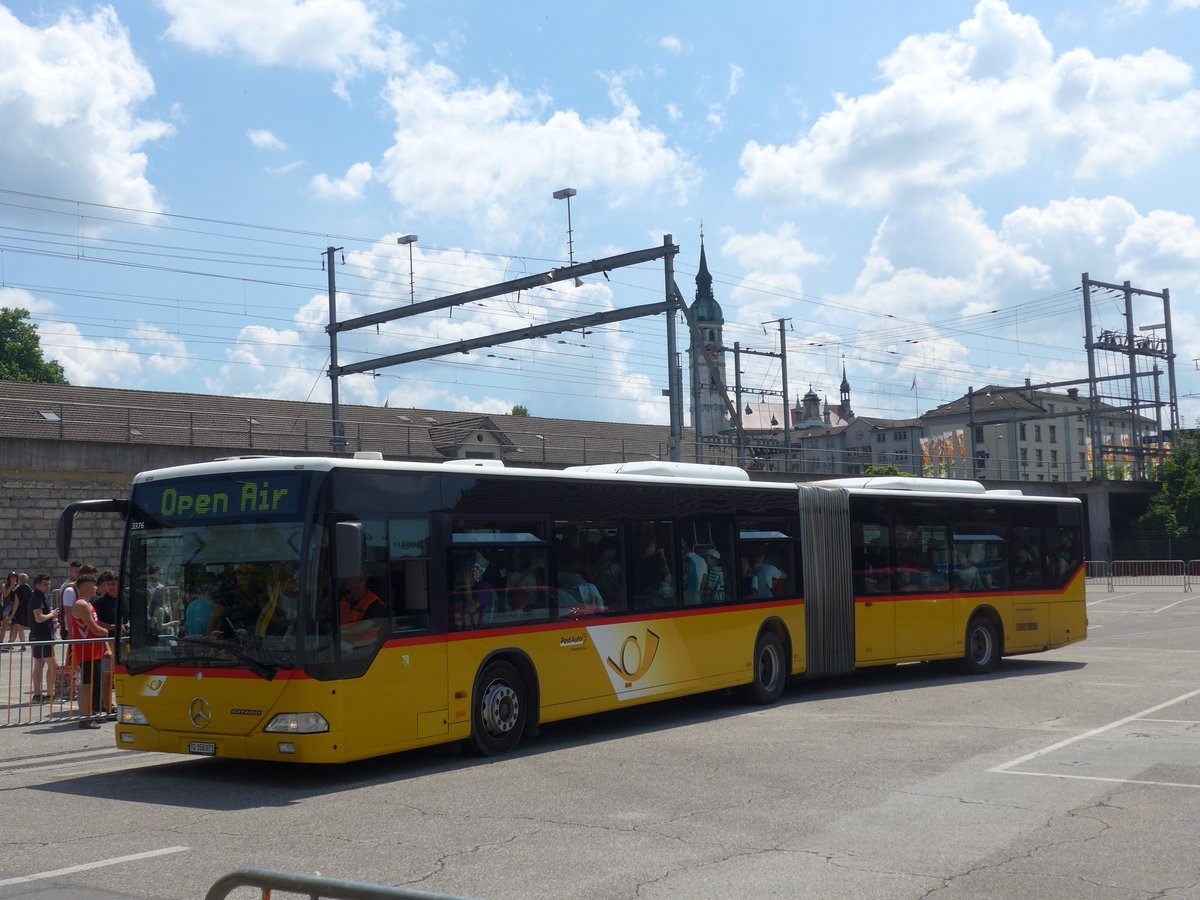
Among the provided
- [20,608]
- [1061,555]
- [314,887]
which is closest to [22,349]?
[20,608]

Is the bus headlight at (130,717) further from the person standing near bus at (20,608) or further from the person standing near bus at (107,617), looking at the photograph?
the person standing near bus at (20,608)

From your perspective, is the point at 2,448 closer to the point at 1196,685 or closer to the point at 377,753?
the point at 377,753

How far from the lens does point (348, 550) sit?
9.79 metres

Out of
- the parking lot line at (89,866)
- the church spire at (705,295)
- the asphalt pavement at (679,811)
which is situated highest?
the church spire at (705,295)

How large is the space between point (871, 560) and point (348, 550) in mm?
9799

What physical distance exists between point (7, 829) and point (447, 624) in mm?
3879

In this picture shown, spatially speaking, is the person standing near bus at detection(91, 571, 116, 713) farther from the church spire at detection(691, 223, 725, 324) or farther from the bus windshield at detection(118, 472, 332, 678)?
the church spire at detection(691, 223, 725, 324)

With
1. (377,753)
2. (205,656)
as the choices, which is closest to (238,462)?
(205,656)

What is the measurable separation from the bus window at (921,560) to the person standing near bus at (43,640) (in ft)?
36.7

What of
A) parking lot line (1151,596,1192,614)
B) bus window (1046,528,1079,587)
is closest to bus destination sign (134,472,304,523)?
bus window (1046,528,1079,587)

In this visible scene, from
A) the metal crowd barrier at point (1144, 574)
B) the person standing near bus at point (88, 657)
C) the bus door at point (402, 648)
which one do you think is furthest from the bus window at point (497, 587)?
the metal crowd barrier at point (1144, 574)

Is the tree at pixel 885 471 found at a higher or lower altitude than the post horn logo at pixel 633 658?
higher

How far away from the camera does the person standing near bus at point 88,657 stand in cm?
1441

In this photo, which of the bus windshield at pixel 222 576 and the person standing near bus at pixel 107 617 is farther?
the person standing near bus at pixel 107 617
